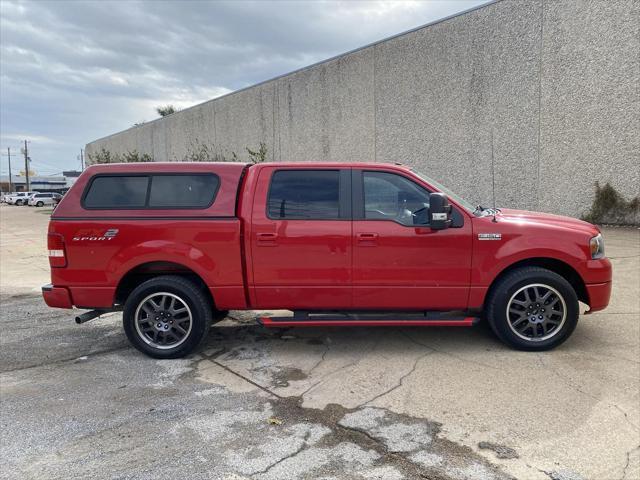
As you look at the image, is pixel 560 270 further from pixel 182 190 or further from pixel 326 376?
pixel 182 190

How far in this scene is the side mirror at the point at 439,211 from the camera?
414cm

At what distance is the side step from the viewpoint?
438 cm

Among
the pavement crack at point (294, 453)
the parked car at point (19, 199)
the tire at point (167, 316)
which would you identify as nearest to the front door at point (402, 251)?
the tire at point (167, 316)

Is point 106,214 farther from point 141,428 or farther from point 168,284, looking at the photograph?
point 141,428

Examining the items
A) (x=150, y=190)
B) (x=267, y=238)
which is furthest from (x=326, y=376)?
(x=150, y=190)

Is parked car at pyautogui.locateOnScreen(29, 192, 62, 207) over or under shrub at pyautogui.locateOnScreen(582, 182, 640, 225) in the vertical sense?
over

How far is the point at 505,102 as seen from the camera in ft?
46.0

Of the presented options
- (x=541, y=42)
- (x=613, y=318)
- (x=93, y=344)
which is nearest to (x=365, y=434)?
(x=93, y=344)

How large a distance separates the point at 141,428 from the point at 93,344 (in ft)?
7.42

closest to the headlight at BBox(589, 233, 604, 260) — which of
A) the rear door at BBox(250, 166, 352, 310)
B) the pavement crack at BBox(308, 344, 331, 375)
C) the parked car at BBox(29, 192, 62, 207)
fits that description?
the rear door at BBox(250, 166, 352, 310)

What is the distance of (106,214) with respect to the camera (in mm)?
4449

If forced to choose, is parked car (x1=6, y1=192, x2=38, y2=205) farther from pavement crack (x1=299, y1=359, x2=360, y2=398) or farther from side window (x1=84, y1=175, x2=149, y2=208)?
pavement crack (x1=299, y1=359, x2=360, y2=398)

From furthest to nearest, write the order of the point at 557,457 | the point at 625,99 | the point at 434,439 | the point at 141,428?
the point at 625,99 → the point at 141,428 → the point at 434,439 → the point at 557,457

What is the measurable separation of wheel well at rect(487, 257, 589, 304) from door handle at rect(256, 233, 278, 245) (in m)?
2.20
